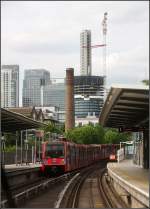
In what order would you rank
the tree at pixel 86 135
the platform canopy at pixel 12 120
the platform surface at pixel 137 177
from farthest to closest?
the tree at pixel 86 135
the platform canopy at pixel 12 120
the platform surface at pixel 137 177

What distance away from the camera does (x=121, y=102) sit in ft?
76.0

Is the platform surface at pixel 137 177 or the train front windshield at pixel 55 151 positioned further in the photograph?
the train front windshield at pixel 55 151

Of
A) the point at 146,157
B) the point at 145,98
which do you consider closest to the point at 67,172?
Result: the point at 146,157

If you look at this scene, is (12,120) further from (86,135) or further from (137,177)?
(86,135)

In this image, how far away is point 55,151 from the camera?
1748 inches

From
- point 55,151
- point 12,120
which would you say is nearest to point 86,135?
point 55,151

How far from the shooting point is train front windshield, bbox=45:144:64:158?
44.2m

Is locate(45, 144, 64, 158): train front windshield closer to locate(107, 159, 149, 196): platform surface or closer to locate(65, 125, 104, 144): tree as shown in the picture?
locate(107, 159, 149, 196): platform surface

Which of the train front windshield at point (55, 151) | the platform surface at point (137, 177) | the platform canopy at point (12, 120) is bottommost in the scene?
the platform surface at point (137, 177)

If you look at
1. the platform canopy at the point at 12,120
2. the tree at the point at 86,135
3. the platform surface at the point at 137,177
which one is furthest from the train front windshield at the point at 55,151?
the tree at the point at 86,135

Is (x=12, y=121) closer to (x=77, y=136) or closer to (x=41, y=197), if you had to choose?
(x=41, y=197)

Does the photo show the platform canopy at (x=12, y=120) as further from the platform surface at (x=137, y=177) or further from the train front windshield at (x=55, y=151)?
the train front windshield at (x=55, y=151)

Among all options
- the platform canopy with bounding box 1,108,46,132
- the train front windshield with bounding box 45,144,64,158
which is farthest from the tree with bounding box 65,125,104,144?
the platform canopy with bounding box 1,108,46,132

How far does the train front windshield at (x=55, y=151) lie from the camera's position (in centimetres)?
4422
